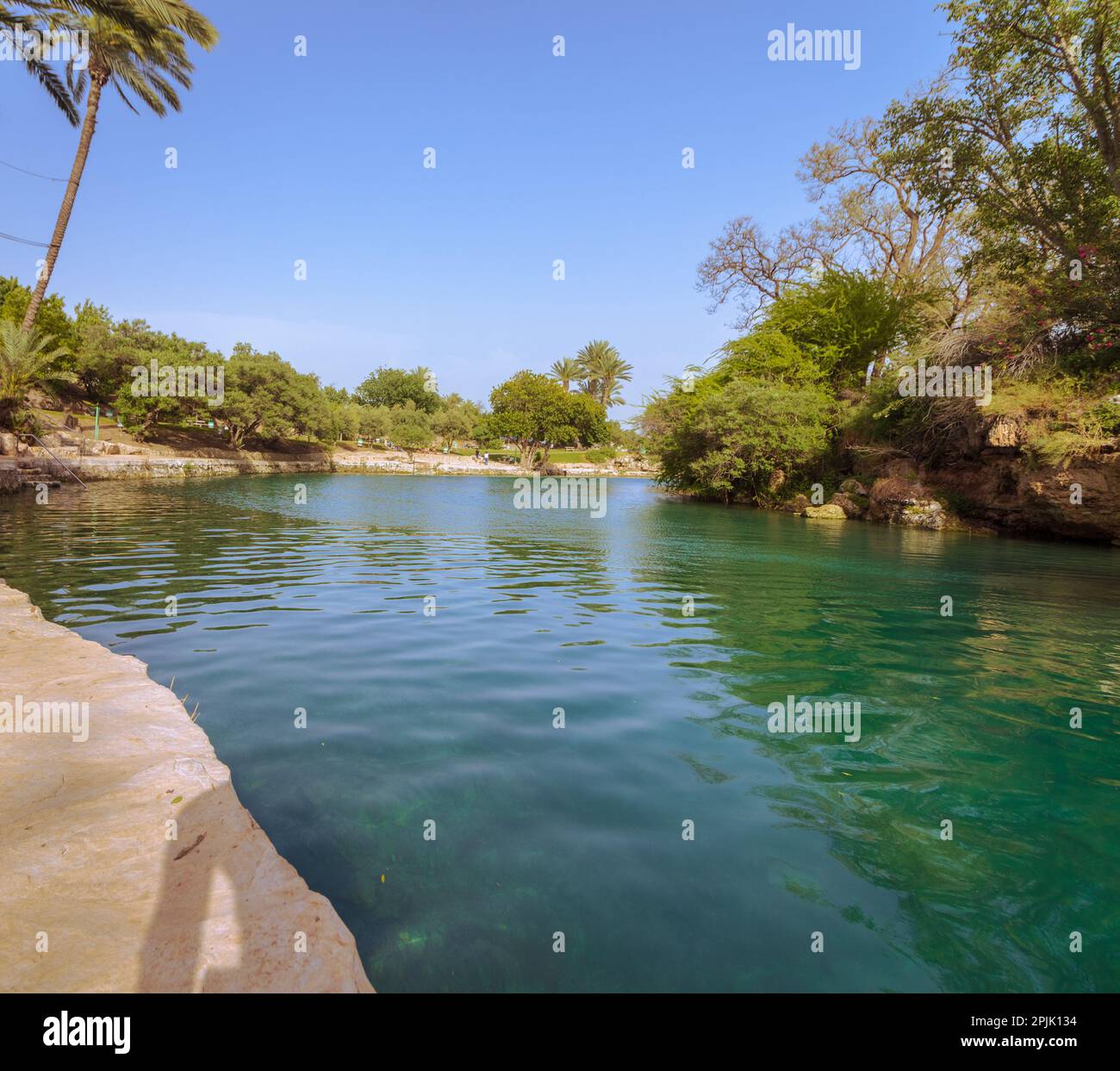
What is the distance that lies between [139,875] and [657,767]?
308 centimetres

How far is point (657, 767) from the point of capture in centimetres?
450

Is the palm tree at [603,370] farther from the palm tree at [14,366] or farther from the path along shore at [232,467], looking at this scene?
the palm tree at [14,366]

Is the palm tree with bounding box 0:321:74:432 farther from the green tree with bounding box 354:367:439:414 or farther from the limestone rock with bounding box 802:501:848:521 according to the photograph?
the green tree with bounding box 354:367:439:414

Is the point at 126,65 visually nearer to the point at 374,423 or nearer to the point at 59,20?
the point at 59,20

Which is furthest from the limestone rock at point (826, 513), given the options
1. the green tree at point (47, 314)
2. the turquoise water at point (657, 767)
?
the green tree at point (47, 314)

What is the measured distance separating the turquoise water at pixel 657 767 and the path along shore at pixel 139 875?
395 mm

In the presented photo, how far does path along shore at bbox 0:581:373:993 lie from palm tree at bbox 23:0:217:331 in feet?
96.9

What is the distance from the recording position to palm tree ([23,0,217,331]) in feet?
80.3

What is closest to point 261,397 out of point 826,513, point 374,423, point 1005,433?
point 374,423

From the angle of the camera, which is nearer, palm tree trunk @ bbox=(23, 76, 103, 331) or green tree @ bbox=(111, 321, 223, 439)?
palm tree trunk @ bbox=(23, 76, 103, 331)

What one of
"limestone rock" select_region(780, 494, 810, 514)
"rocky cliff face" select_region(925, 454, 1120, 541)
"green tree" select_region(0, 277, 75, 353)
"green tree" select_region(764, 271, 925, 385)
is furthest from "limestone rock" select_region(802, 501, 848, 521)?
"green tree" select_region(0, 277, 75, 353)
